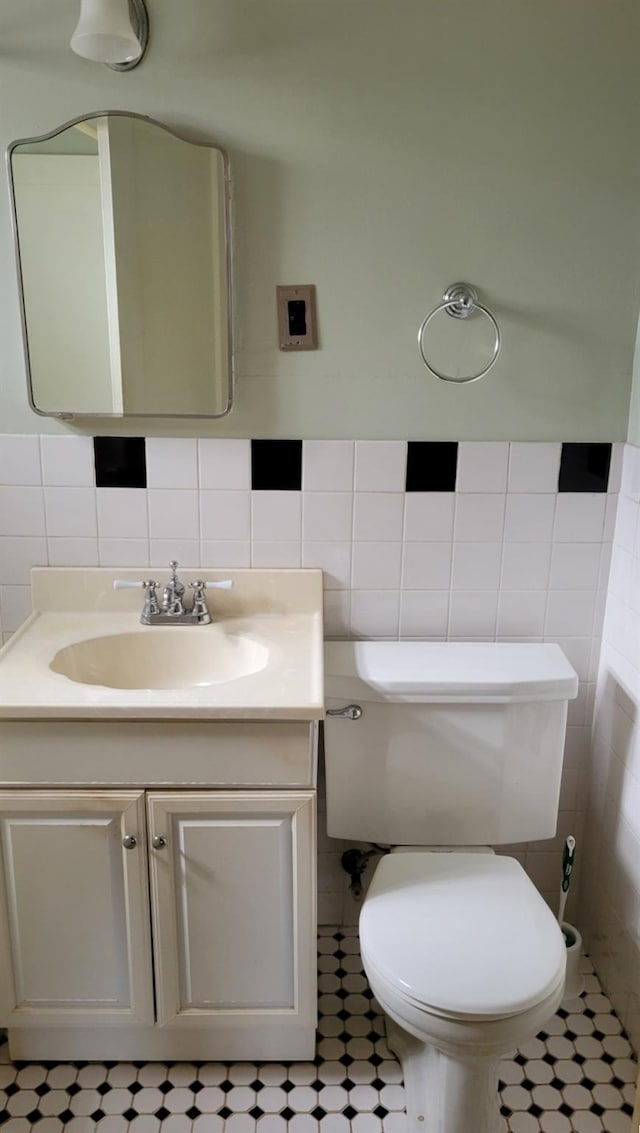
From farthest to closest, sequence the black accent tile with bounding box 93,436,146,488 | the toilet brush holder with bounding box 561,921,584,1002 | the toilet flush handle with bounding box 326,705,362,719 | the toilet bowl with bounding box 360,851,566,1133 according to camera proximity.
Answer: the toilet brush holder with bounding box 561,921,584,1002, the black accent tile with bounding box 93,436,146,488, the toilet flush handle with bounding box 326,705,362,719, the toilet bowl with bounding box 360,851,566,1133

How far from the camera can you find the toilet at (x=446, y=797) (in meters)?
1.59

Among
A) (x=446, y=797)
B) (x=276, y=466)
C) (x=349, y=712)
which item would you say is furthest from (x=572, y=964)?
(x=276, y=466)

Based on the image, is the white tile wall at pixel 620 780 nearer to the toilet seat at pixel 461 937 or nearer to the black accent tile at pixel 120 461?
the toilet seat at pixel 461 937

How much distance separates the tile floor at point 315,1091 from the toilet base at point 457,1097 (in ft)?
0.27

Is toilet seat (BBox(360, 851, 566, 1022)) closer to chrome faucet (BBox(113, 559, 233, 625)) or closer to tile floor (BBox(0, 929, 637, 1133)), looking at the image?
tile floor (BBox(0, 929, 637, 1133))

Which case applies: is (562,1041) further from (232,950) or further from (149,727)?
(149,727)

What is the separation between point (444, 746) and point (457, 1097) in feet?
2.01

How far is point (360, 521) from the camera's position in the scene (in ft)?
6.49

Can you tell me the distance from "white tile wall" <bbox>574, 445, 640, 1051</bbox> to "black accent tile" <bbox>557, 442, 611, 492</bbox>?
0.04m

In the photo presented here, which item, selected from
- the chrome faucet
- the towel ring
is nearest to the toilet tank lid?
the chrome faucet

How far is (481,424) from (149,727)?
918 millimetres

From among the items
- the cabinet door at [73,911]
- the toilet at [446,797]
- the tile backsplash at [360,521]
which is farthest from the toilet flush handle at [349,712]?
the cabinet door at [73,911]

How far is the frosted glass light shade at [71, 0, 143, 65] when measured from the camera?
1.53 m

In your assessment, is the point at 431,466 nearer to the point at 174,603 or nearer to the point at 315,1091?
the point at 174,603
